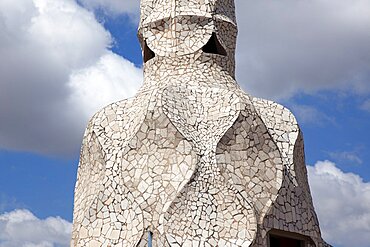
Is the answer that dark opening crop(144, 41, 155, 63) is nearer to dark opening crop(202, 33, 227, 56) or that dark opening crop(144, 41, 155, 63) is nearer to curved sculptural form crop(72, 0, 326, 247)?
curved sculptural form crop(72, 0, 326, 247)

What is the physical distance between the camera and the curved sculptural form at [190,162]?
33.9ft

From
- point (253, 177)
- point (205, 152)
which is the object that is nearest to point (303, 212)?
point (253, 177)

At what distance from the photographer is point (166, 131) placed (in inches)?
429

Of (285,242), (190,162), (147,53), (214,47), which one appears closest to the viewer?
(190,162)

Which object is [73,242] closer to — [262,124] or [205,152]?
[205,152]

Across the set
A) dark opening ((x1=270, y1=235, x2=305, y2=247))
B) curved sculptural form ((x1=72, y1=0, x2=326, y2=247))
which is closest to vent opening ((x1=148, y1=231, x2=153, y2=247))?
curved sculptural form ((x1=72, y1=0, x2=326, y2=247))

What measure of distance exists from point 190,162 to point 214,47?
301 cm

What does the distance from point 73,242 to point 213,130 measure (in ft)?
9.21

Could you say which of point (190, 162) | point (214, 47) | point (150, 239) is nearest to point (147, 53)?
point (214, 47)

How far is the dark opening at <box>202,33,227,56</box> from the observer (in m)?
12.6

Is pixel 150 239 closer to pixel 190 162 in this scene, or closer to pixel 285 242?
pixel 190 162

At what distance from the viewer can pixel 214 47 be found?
12.8m

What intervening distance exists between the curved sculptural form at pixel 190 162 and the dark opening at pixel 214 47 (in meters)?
0.13

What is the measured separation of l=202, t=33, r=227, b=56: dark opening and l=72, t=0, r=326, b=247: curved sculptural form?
0.43 ft
